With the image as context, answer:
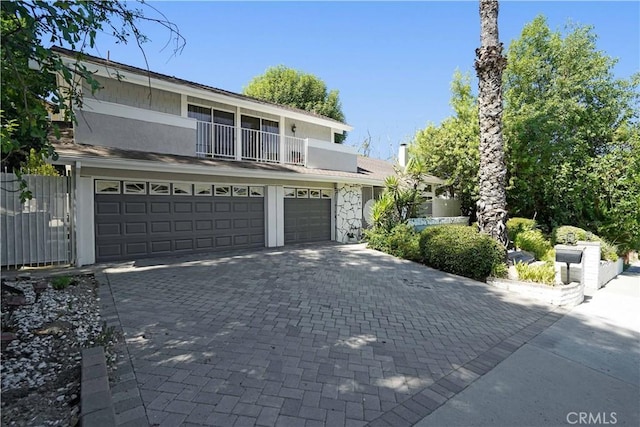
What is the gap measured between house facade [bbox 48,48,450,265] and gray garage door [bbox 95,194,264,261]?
0.03m

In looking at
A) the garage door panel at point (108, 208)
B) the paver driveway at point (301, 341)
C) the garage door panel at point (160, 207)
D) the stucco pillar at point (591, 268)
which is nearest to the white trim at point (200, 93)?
the garage door panel at point (108, 208)

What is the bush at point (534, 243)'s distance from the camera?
12.1 meters

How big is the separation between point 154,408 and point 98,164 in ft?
23.6

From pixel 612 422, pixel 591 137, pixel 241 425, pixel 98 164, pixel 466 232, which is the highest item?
pixel 591 137

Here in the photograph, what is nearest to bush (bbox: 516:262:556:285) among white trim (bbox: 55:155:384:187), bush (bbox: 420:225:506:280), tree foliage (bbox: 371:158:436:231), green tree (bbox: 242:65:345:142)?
bush (bbox: 420:225:506:280)

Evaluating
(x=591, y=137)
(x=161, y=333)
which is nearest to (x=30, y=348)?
(x=161, y=333)

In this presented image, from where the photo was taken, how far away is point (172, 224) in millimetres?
10062

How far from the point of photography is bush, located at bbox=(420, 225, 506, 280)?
8.48 m

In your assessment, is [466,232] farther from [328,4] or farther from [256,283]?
[328,4]

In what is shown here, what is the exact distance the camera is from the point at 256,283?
23.4 ft

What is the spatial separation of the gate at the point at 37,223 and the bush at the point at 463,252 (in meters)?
9.84

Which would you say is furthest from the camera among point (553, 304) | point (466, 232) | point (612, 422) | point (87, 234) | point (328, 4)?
point (328, 4)

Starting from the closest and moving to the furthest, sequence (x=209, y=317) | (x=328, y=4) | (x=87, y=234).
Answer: (x=209, y=317), (x=87, y=234), (x=328, y=4)

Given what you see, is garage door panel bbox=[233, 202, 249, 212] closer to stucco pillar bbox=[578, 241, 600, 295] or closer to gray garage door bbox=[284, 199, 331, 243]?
gray garage door bbox=[284, 199, 331, 243]
